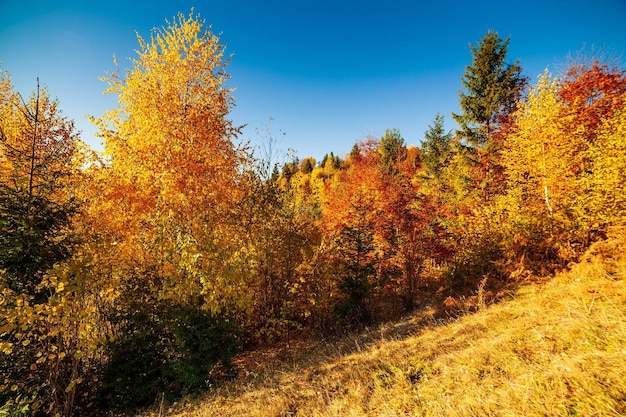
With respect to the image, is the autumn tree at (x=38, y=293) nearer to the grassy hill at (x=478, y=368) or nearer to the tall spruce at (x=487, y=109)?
the grassy hill at (x=478, y=368)

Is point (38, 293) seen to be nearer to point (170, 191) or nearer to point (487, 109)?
point (170, 191)

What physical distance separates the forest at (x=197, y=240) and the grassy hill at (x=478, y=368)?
4.11ft

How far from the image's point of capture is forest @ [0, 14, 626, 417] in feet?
15.9

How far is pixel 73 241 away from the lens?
5398mm

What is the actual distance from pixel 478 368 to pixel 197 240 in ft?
18.9

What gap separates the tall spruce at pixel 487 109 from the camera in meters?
14.7

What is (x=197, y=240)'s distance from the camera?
612 cm

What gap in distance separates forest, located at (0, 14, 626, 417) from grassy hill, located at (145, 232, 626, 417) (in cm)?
125

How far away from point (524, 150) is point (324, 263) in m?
9.89

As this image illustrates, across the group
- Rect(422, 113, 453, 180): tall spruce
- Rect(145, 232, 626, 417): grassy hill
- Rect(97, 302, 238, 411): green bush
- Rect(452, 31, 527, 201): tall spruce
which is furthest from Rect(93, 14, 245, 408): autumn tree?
Rect(422, 113, 453, 180): tall spruce

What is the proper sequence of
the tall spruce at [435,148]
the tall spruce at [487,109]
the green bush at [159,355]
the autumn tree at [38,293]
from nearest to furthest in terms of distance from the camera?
the autumn tree at [38,293], the green bush at [159,355], the tall spruce at [487,109], the tall spruce at [435,148]

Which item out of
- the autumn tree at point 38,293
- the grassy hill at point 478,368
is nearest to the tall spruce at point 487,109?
the grassy hill at point 478,368

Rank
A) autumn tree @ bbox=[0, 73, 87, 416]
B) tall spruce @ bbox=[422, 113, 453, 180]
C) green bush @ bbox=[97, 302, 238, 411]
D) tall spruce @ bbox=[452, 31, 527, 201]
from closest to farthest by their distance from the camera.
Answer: autumn tree @ bbox=[0, 73, 87, 416] → green bush @ bbox=[97, 302, 238, 411] → tall spruce @ bbox=[452, 31, 527, 201] → tall spruce @ bbox=[422, 113, 453, 180]

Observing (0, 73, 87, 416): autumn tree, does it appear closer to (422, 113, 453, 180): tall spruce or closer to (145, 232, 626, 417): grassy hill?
(145, 232, 626, 417): grassy hill
